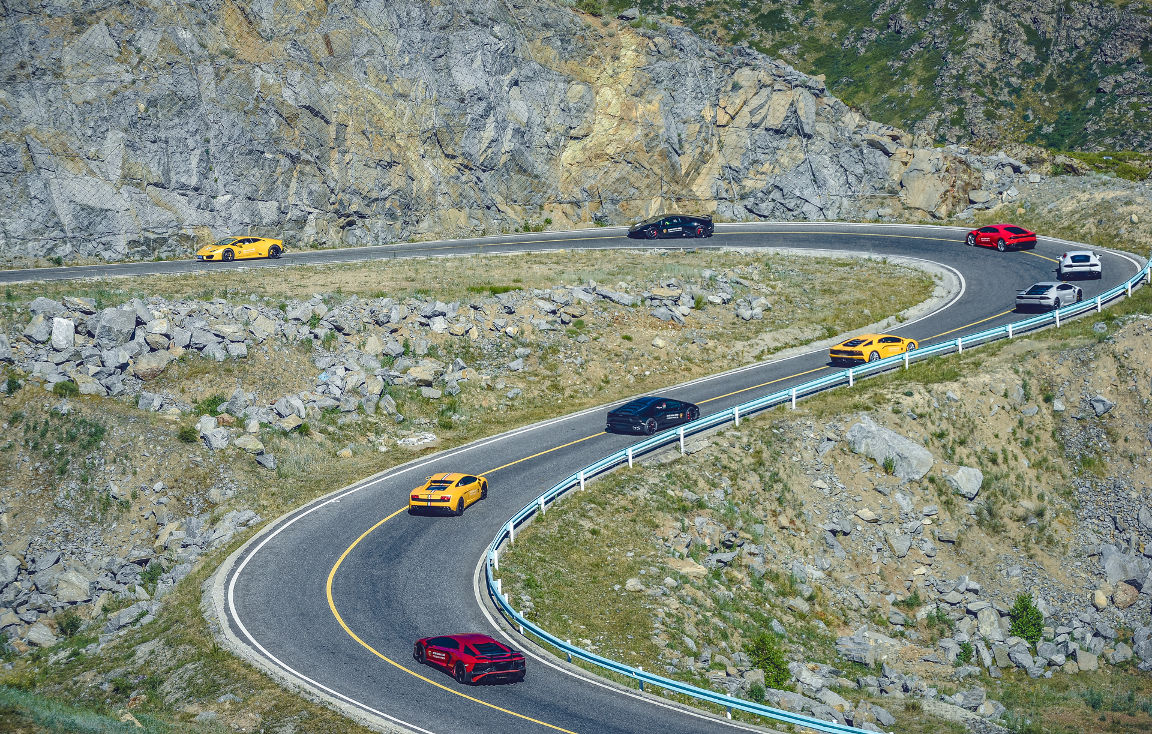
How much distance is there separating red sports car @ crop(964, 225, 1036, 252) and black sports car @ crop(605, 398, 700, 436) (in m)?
30.0

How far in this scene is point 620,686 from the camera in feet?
76.7

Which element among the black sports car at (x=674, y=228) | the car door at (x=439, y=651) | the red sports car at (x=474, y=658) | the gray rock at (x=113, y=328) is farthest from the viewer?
the black sports car at (x=674, y=228)

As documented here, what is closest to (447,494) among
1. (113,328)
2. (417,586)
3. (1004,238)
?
(417,586)

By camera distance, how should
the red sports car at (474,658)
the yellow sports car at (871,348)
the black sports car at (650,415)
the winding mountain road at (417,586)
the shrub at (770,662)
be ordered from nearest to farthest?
the winding mountain road at (417,586) → the red sports car at (474,658) → the shrub at (770,662) → the black sports car at (650,415) → the yellow sports car at (871,348)

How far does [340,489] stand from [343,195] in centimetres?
2993

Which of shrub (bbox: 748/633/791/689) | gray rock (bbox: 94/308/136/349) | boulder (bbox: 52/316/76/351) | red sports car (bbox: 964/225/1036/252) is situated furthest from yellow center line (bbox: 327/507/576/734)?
red sports car (bbox: 964/225/1036/252)

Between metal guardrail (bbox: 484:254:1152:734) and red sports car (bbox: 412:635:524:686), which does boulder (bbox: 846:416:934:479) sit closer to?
metal guardrail (bbox: 484:254:1152:734)

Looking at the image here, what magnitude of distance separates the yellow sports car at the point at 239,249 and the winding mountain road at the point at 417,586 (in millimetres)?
3205

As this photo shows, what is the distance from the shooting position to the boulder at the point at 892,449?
37000mm

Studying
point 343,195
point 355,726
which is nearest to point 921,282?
point 343,195

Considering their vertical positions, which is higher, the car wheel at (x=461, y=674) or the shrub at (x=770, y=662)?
the car wheel at (x=461, y=674)

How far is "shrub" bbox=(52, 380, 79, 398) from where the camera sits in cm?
3714

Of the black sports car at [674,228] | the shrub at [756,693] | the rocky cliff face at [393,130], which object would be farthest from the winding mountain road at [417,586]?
the black sports car at [674,228]

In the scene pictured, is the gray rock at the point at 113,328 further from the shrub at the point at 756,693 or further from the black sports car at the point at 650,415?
the shrub at the point at 756,693
